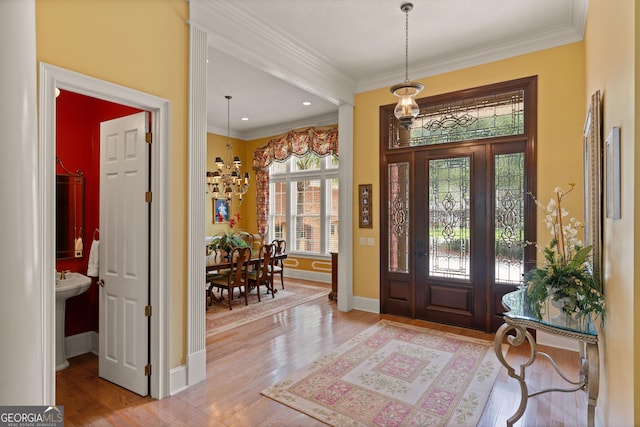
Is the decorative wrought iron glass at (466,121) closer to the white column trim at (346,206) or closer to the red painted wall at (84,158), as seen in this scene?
the white column trim at (346,206)

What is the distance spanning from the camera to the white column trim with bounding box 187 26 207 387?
2934 millimetres

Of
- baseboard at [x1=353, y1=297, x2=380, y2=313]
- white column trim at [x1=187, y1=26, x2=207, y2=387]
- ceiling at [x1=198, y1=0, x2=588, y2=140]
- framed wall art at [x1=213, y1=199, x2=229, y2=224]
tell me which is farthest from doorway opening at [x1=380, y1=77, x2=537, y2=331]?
framed wall art at [x1=213, y1=199, x2=229, y2=224]

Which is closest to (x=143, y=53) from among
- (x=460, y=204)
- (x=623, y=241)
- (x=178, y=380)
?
(x=178, y=380)

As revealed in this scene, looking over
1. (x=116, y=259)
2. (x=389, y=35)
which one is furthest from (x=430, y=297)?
(x=116, y=259)

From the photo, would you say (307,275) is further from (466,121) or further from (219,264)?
(466,121)

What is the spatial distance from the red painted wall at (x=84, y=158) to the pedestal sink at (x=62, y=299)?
0.28 metres

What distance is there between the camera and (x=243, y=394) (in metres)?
2.81

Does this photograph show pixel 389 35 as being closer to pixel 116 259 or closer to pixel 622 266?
pixel 622 266

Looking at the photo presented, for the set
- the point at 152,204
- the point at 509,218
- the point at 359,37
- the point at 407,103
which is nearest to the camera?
the point at 152,204

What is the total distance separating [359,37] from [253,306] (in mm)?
4167

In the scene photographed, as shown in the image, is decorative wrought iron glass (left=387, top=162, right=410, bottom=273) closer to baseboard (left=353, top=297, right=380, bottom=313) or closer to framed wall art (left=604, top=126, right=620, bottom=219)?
baseboard (left=353, top=297, right=380, bottom=313)

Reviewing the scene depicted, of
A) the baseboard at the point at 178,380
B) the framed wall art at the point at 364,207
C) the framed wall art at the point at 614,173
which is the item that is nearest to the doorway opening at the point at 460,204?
the framed wall art at the point at 364,207

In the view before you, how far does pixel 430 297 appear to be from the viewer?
185 inches

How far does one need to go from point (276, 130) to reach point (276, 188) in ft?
4.60
